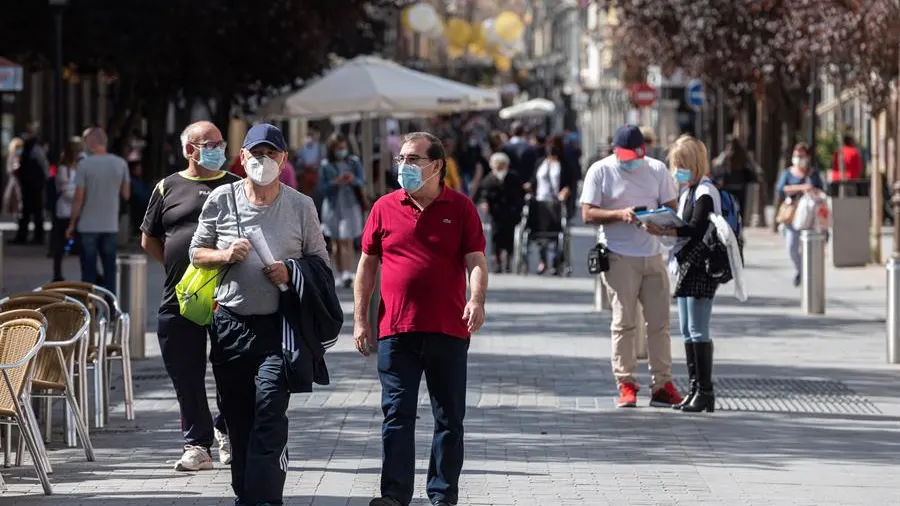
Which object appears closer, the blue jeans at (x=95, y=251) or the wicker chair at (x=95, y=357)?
the wicker chair at (x=95, y=357)

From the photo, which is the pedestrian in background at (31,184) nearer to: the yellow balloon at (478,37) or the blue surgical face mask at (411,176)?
the blue surgical face mask at (411,176)

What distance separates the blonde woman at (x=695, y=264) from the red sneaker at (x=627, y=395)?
10.9 inches

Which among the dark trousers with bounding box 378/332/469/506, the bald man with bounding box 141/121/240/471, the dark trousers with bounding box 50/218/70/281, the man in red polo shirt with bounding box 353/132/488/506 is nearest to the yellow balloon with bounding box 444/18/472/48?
the dark trousers with bounding box 50/218/70/281

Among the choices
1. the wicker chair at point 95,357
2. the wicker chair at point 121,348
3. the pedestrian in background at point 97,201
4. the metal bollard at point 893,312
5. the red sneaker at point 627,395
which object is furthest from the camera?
the pedestrian in background at point 97,201

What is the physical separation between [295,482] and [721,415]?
363cm

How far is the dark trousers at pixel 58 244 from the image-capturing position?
21.6m

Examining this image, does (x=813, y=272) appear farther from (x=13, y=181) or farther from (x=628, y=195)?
(x=13, y=181)

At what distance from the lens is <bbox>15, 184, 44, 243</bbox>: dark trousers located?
31.5 metres

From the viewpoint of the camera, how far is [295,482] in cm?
970

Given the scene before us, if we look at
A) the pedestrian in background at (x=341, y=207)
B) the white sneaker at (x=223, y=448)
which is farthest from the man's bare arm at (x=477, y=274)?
the pedestrian in background at (x=341, y=207)

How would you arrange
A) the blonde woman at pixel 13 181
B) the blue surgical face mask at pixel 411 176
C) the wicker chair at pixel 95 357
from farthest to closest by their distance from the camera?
1. the blonde woman at pixel 13 181
2. the wicker chair at pixel 95 357
3. the blue surgical face mask at pixel 411 176

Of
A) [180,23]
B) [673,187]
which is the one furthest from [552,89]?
[673,187]

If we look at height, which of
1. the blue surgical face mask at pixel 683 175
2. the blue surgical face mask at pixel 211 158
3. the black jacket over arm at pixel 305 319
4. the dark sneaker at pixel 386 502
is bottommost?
the dark sneaker at pixel 386 502

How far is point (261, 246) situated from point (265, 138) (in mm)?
441
